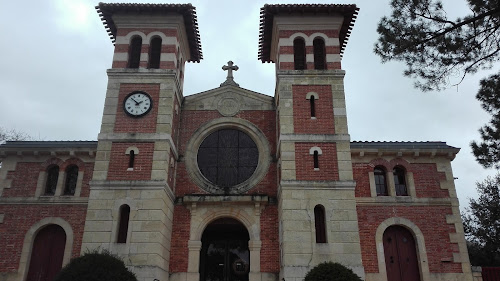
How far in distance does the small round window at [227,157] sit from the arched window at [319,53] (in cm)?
455

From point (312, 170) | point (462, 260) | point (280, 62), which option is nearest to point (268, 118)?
point (280, 62)

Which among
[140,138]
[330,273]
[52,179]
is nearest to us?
[330,273]

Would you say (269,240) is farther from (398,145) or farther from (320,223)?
(398,145)

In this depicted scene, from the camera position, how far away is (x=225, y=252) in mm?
18391

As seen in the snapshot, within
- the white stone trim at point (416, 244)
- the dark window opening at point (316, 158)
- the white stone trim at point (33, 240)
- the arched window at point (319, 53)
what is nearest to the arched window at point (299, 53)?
the arched window at point (319, 53)

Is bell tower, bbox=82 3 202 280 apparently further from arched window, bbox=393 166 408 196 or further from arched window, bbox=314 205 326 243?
arched window, bbox=393 166 408 196

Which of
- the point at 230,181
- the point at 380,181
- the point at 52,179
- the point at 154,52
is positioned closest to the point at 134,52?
the point at 154,52

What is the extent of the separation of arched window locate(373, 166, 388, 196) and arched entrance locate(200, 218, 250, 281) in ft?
19.8

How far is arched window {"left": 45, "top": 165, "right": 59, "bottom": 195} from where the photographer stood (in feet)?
61.6

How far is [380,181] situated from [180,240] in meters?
8.88

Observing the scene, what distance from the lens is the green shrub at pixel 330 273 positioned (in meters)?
13.5

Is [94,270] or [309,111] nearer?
[94,270]

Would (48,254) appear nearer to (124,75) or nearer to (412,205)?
(124,75)

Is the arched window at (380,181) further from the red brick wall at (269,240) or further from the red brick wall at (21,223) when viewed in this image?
the red brick wall at (21,223)
